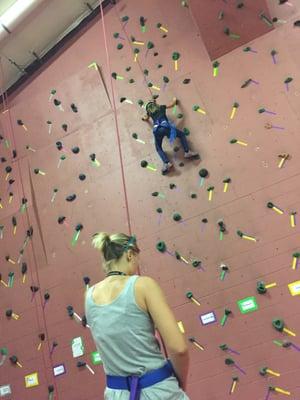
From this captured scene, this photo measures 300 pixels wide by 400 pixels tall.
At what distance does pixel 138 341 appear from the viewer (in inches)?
52.6

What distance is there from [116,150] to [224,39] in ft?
4.14

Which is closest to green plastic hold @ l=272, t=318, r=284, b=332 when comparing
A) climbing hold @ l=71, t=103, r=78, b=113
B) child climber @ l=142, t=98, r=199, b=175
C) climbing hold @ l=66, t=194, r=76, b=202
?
child climber @ l=142, t=98, r=199, b=175

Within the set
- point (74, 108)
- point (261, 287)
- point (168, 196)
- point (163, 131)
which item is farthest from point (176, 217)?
point (74, 108)

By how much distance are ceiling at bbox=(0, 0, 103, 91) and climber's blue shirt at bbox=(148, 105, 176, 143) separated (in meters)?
1.55

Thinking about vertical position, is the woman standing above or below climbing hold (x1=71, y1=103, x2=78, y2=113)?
below

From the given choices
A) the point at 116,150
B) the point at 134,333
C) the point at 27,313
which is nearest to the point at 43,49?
the point at 116,150

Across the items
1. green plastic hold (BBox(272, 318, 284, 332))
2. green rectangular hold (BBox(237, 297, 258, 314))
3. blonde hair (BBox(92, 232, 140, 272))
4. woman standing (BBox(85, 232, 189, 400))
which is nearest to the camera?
woman standing (BBox(85, 232, 189, 400))

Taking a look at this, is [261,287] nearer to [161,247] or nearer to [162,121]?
[161,247]

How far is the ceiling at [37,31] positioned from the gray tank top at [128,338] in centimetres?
350

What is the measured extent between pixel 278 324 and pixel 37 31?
356 cm

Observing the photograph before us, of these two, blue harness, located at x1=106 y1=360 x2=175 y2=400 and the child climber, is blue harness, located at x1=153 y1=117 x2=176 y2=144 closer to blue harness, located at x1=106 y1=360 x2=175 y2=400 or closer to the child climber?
the child climber

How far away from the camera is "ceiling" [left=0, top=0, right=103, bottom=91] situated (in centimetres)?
413

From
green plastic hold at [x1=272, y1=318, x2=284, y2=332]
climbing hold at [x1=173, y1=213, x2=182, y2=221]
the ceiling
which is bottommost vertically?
green plastic hold at [x1=272, y1=318, x2=284, y2=332]

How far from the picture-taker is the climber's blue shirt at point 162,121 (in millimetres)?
3273
